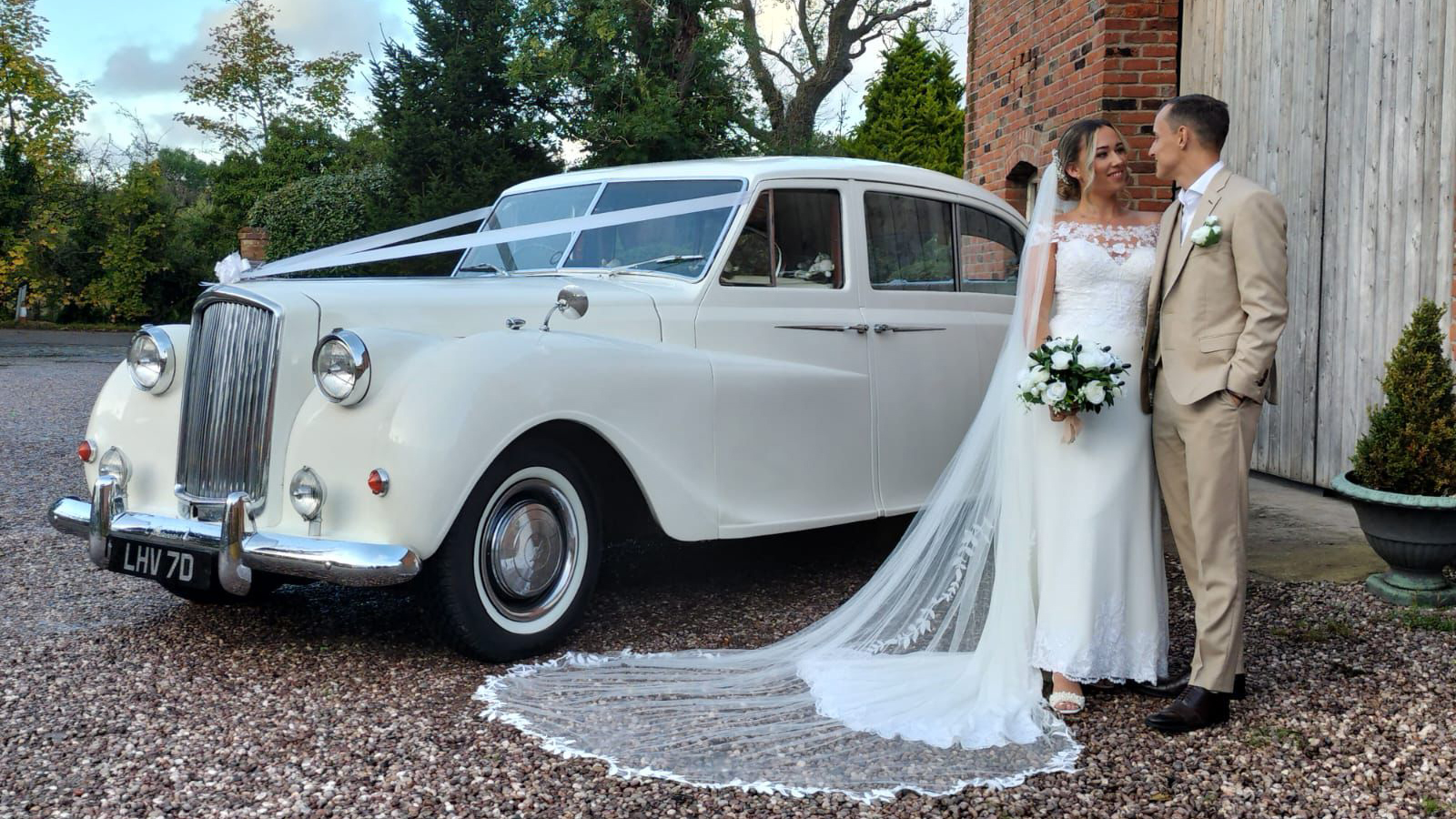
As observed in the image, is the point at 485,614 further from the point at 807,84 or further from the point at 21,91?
the point at 21,91

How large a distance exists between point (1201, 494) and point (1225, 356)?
403mm

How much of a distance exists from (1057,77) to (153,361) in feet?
21.5

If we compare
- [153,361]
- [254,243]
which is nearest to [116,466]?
[153,361]

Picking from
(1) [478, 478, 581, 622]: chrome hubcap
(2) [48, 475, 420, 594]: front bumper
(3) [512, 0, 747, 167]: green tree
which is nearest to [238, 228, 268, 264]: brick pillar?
(3) [512, 0, 747, 167]: green tree

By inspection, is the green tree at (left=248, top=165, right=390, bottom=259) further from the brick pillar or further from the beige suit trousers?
the beige suit trousers

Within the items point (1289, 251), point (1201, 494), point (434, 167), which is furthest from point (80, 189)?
point (1201, 494)

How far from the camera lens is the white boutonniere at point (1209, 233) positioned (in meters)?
3.31

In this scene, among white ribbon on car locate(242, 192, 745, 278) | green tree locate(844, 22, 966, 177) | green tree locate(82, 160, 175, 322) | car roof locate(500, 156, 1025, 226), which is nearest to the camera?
white ribbon on car locate(242, 192, 745, 278)

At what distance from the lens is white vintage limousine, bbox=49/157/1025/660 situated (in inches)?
146

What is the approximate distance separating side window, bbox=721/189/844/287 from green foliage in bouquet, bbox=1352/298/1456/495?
2.27 m

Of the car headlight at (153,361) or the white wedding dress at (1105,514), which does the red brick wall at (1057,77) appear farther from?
the car headlight at (153,361)

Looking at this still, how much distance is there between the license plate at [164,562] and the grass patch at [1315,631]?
374cm

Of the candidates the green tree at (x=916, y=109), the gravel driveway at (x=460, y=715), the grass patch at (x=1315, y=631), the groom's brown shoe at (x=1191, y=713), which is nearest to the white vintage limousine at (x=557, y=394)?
the gravel driveway at (x=460, y=715)

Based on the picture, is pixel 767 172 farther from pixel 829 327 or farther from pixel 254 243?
pixel 254 243
